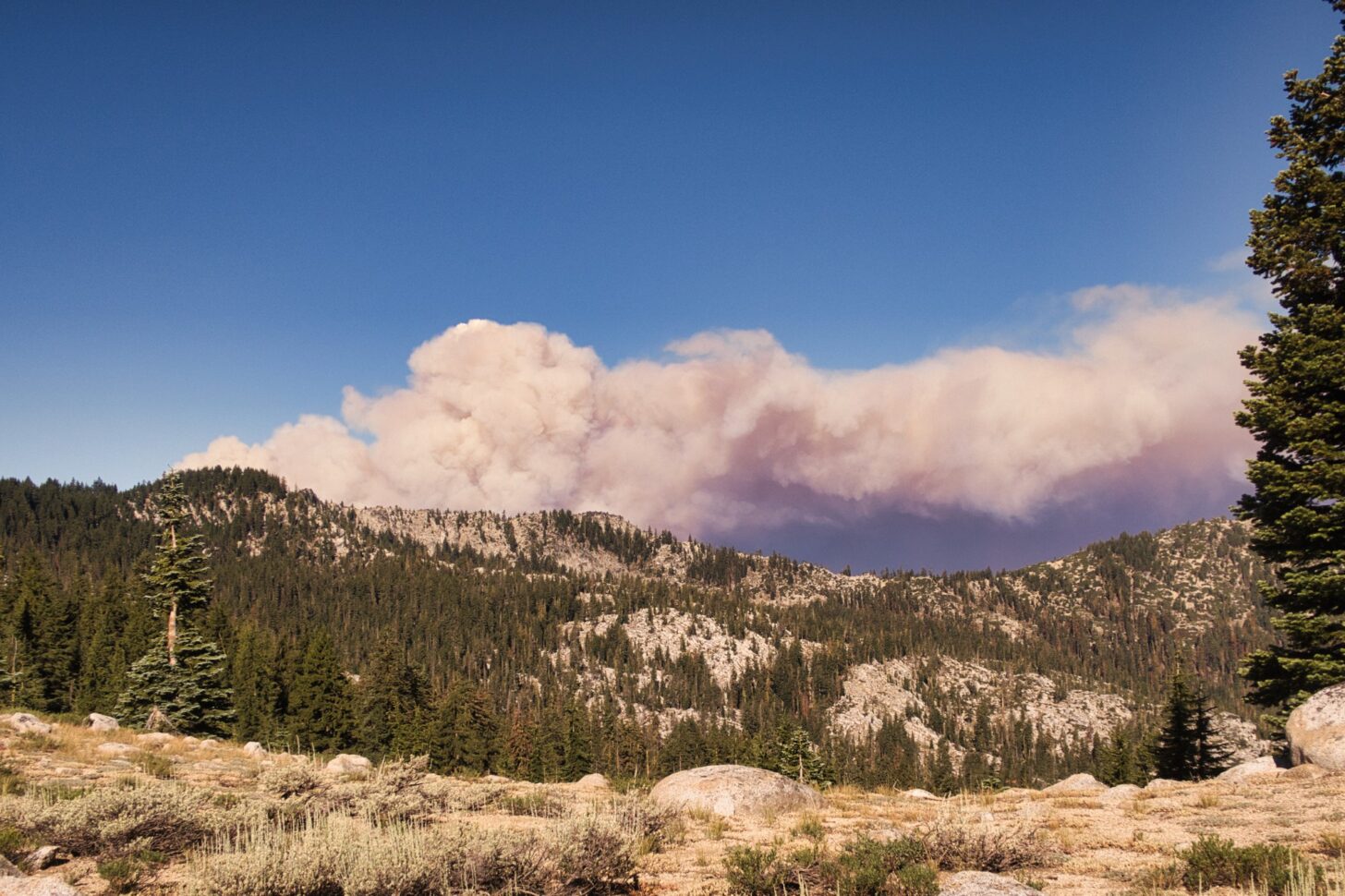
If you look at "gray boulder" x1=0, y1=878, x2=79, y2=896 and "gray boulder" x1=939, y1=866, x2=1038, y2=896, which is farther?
"gray boulder" x1=939, y1=866, x2=1038, y2=896

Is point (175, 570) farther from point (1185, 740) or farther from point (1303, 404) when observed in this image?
point (1185, 740)

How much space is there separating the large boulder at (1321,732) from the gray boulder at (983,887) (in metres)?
11.4

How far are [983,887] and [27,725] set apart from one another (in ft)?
94.4

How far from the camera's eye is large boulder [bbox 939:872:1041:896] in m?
7.13

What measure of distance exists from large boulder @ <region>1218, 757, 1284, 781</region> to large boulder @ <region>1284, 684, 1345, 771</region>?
0.50 metres

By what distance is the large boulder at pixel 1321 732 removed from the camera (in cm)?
1382

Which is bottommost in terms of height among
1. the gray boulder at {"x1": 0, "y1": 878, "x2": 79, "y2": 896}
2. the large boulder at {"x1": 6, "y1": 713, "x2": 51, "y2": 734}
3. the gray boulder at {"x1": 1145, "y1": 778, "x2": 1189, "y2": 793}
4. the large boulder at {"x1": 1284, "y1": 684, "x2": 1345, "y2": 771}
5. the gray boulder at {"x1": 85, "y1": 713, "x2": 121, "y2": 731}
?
Answer: the gray boulder at {"x1": 85, "y1": 713, "x2": 121, "y2": 731}

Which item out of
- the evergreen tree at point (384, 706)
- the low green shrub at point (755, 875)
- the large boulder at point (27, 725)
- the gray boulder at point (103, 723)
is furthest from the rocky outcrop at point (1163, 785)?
the evergreen tree at point (384, 706)

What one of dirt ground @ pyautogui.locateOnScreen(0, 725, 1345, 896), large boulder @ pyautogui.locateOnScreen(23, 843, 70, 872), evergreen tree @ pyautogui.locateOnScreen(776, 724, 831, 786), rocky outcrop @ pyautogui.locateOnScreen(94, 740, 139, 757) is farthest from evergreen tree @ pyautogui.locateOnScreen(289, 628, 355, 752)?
large boulder @ pyautogui.locateOnScreen(23, 843, 70, 872)

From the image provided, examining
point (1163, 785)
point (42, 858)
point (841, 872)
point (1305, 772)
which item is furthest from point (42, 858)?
point (1305, 772)

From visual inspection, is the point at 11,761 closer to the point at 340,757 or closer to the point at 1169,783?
the point at 340,757

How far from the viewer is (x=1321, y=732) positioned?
14.4m

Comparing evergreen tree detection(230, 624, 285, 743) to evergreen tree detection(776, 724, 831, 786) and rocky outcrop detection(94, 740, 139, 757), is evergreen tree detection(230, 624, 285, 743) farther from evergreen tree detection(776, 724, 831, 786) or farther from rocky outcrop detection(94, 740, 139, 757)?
evergreen tree detection(776, 724, 831, 786)

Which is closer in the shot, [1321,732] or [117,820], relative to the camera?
[117,820]
